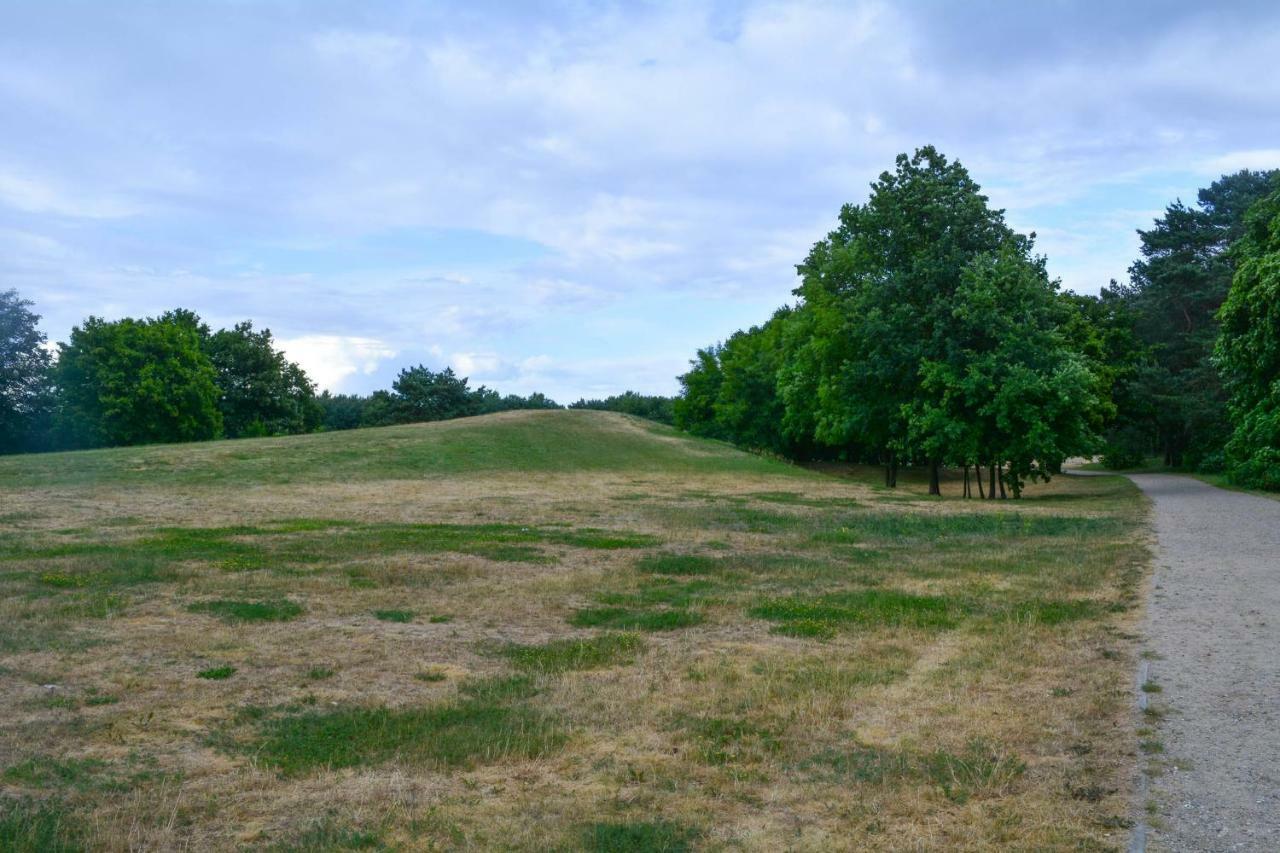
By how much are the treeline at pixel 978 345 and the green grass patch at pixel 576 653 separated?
95.5 ft

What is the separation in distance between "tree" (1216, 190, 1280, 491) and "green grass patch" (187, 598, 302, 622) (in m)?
31.3

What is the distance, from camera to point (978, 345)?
39.3 metres

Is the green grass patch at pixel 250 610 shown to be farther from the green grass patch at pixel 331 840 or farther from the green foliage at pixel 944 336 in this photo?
the green foliage at pixel 944 336

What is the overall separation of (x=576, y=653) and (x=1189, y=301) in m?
59.5

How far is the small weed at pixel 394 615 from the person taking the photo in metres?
11.8

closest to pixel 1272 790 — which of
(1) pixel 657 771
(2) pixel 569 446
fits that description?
(1) pixel 657 771

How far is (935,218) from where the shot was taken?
133 feet

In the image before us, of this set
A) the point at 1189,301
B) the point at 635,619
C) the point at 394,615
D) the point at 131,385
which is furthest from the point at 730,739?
the point at 131,385

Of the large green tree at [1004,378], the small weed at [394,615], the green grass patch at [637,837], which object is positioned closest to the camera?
the green grass patch at [637,837]

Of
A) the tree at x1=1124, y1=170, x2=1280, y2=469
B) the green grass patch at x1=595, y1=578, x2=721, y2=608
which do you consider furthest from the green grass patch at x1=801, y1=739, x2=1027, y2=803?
the tree at x1=1124, y1=170, x2=1280, y2=469

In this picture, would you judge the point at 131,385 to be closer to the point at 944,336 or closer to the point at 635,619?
the point at 944,336

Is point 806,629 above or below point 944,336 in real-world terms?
below

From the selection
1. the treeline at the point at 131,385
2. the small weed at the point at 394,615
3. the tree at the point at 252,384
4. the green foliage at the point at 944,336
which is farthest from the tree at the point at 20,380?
the small weed at the point at 394,615

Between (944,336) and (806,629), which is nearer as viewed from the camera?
(806,629)
